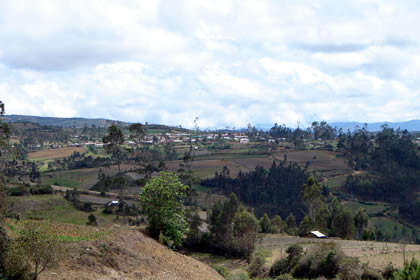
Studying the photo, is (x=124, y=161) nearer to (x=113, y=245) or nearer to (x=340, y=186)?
(x=340, y=186)

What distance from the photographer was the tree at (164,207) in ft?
70.9

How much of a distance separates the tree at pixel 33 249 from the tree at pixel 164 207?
8.55 m

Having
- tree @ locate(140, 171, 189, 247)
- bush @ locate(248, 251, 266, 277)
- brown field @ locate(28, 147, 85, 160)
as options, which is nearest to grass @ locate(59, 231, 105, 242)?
tree @ locate(140, 171, 189, 247)

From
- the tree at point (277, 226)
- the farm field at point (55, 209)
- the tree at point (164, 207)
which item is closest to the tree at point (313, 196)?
the tree at point (277, 226)

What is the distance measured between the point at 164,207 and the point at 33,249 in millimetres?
9479

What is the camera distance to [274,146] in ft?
487

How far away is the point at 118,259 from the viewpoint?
1694 cm

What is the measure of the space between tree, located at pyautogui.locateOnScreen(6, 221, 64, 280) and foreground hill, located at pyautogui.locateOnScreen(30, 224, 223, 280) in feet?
3.56

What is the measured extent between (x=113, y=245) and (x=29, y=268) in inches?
184

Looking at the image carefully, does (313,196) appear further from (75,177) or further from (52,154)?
(52,154)

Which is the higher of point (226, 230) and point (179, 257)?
point (179, 257)

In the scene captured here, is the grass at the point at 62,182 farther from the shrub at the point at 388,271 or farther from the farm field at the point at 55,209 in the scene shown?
the shrub at the point at 388,271

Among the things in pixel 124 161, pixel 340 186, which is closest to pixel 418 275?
pixel 340 186

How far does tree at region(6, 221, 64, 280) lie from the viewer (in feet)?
41.8
